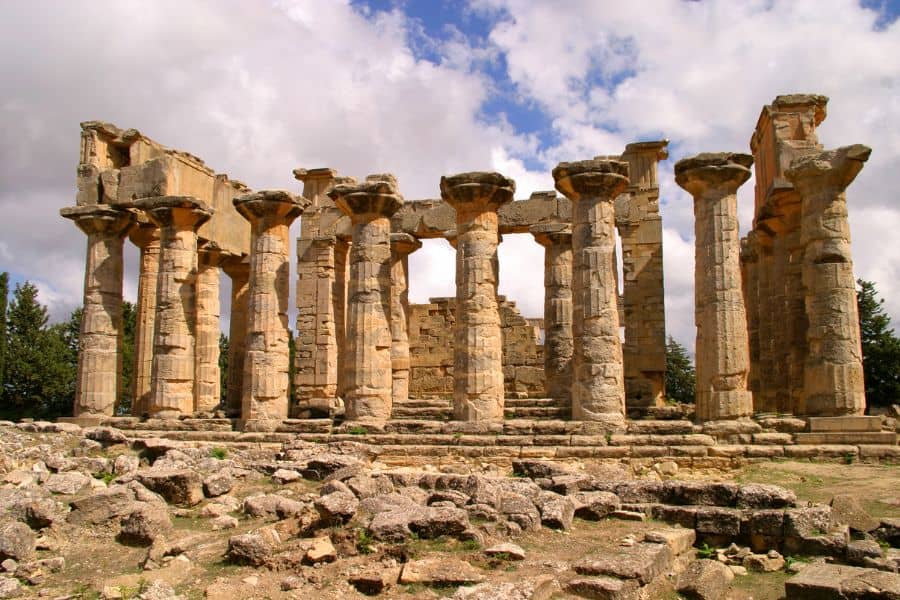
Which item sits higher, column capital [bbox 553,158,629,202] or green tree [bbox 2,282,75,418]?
column capital [bbox 553,158,629,202]

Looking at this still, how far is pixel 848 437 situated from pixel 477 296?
28.2 ft

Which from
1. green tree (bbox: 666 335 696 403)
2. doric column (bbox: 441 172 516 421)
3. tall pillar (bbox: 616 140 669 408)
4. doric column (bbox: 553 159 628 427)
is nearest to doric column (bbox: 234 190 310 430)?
doric column (bbox: 441 172 516 421)

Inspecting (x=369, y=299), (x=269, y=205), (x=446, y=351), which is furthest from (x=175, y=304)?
(x=446, y=351)

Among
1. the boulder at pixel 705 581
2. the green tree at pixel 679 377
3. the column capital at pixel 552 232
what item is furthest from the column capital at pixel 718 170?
the green tree at pixel 679 377

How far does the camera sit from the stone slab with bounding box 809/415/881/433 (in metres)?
17.7

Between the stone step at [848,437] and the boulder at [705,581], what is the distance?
9.29 meters

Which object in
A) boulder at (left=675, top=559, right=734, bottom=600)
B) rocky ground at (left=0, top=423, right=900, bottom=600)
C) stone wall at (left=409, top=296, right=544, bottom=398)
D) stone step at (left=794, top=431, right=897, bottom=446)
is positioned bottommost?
boulder at (left=675, top=559, right=734, bottom=600)

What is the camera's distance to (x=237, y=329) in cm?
2720

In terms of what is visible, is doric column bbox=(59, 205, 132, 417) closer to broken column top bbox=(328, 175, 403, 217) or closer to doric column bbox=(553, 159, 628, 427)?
broken column top bbox=(328, 175, 403, 217)

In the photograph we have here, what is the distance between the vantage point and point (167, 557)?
32.2 ft

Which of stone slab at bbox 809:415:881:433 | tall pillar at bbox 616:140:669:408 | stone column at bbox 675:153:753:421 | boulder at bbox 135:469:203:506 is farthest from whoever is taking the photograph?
tall pillar at bbox 616:140:669:408

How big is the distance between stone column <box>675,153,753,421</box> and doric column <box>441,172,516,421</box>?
4438mm

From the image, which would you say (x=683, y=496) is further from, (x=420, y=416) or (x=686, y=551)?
(x=420, y=416)

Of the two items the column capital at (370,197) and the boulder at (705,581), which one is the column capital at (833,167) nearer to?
the column capital at (370,197)
